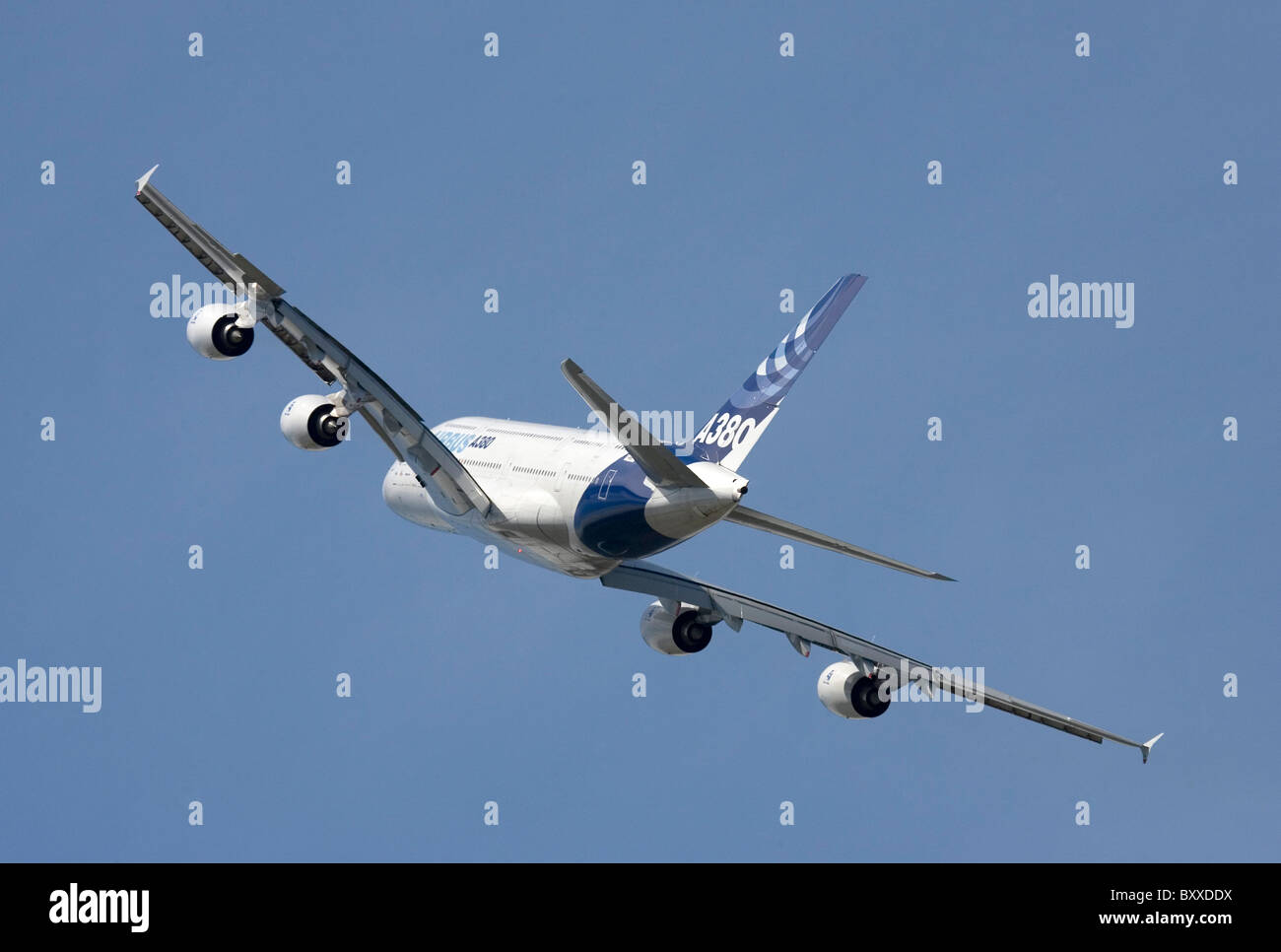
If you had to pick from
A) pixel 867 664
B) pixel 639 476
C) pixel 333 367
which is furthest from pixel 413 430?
pixel 867 664

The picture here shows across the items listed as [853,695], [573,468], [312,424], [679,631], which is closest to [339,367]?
[312,424]

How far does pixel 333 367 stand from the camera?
189 ft

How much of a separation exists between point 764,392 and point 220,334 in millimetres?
13524

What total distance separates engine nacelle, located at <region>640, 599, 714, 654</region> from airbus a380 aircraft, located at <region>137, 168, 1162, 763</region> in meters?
0.83

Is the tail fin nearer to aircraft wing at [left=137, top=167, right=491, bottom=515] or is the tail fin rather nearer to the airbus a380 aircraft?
the airbus a380 aircraft

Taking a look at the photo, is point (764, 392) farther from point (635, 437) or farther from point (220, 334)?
point (220, 334)

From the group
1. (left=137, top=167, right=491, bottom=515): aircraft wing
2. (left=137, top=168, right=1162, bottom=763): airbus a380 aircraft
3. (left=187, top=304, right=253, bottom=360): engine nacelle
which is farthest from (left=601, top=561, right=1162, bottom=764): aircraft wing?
(left=187, top=304, right=253, bottom=360): engine nacelle

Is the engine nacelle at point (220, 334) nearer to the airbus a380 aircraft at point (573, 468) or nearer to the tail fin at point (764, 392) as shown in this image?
the airbus a380 aircraft at point (573, 468)

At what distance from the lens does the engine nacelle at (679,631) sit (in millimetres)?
64938

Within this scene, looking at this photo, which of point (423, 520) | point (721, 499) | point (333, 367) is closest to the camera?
point (721, 499)

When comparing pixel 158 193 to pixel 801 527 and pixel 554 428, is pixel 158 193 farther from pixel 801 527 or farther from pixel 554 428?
pixel 801 527

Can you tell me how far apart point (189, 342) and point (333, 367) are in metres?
3.62

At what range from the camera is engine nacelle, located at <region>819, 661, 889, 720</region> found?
2559 inches

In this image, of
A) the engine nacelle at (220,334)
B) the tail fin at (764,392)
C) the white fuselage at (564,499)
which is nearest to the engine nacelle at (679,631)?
the white fuselage at (564,499)
